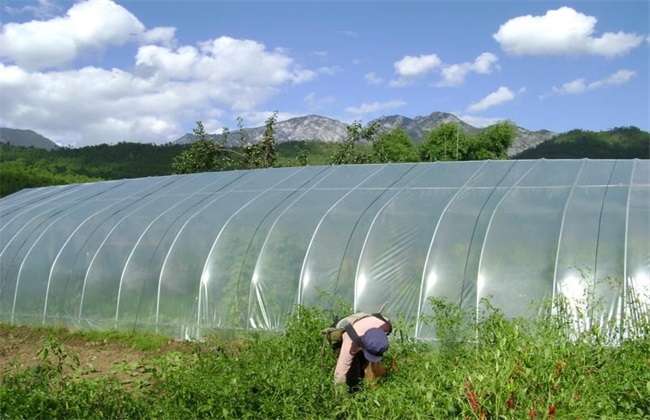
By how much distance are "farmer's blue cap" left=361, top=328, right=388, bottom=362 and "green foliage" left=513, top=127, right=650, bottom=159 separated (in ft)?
164

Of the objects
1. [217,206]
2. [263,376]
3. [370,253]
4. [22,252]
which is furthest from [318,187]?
[263,376]

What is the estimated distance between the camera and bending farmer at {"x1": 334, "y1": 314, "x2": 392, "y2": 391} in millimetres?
7395

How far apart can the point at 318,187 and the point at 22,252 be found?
797 cm

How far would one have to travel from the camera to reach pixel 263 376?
6.69 metres

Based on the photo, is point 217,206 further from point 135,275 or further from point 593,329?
point 593,329

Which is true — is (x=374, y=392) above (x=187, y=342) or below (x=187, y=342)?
above

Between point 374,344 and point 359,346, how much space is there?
0.26 meters

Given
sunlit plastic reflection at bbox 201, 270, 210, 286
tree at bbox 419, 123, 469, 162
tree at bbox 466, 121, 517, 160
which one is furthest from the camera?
tree at bbox 466, 121, 517, 160

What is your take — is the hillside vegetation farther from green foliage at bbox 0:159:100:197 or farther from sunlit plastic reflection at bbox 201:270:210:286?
sunlit plastic reflection at bbox 201:270:210:286

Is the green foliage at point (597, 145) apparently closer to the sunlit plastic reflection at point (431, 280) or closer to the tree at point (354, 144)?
the tree at point (354, 144)

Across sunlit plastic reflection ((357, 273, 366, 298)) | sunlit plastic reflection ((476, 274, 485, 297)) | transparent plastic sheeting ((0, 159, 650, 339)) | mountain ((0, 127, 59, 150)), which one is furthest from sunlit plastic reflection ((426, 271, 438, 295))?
mountain ((0, 127, 59, 150))

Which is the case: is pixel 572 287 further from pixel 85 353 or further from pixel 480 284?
pixel 85 353

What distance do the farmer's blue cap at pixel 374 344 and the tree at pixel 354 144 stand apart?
80.8 feet

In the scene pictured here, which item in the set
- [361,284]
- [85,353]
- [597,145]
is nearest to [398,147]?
[597,145]
